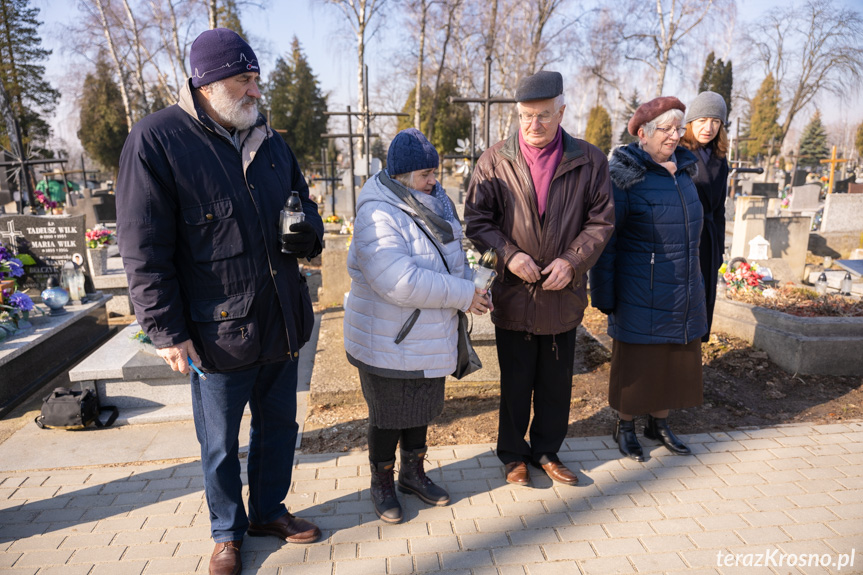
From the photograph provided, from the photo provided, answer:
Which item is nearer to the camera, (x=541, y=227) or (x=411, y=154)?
(x=411, y=154)

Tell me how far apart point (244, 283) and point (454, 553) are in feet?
4.69

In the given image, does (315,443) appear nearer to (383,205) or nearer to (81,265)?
(383,205)

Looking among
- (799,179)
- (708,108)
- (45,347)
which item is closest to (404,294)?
(708,108)

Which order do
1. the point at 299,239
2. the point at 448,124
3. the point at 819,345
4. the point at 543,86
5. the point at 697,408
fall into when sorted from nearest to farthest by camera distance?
the point at 299,239
the point at 543,86
the point at 697,408
the point at 819,345
the point at 448,124

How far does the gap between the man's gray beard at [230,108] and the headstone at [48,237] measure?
17.2 ft

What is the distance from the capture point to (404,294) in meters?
2.32

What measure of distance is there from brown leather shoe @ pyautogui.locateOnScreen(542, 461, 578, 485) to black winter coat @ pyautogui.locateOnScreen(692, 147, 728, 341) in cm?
119

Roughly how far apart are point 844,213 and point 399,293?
13484 mm

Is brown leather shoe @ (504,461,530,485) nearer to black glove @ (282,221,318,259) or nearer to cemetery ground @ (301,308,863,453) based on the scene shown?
cemetery ground @ (301,308,863,453)

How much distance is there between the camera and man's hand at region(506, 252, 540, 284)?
8.65ft

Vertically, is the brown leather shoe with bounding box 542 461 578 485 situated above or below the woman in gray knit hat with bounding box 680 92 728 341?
below

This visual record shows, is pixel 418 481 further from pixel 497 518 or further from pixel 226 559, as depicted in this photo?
pixel 226 559

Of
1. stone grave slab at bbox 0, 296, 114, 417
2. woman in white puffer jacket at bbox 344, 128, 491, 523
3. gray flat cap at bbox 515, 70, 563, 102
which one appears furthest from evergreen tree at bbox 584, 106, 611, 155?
woman in white puffer jacket at bbox 344, 128, 491, 523

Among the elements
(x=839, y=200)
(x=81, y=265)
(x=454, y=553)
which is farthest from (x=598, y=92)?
(x=454, y=553)
